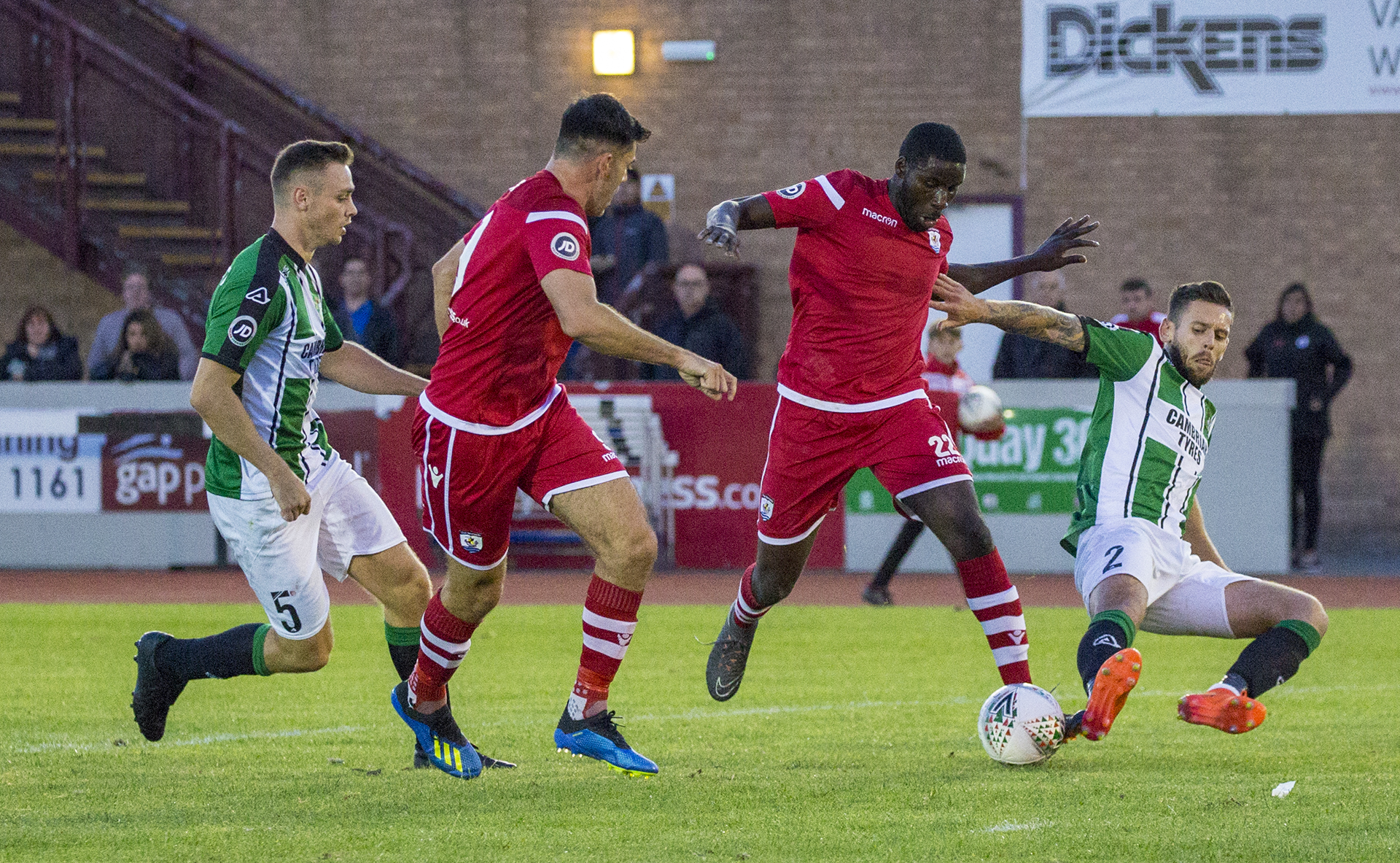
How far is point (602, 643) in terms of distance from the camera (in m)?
5.55

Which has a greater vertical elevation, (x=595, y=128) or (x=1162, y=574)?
(x=595, y=128)

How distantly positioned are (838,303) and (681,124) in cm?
1200

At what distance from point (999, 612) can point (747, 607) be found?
4.26 ft

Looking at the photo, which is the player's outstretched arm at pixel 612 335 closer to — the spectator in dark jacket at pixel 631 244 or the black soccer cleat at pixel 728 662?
the black soccer cleat at pixel 728 662

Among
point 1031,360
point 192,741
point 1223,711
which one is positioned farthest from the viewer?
point 1031,360

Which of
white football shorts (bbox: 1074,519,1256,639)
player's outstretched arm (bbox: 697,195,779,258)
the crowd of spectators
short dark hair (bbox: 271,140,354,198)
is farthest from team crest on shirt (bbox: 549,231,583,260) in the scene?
the crowd of spectators

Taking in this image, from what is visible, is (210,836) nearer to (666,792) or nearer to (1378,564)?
(666,792)

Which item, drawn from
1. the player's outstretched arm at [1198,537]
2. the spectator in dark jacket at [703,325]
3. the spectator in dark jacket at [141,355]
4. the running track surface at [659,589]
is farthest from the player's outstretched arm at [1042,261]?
the spectator in dark jacket at [141,355]

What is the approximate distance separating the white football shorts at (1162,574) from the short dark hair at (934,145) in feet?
4.95

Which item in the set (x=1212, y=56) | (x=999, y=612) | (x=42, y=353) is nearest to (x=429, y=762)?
(x=999, y=612)

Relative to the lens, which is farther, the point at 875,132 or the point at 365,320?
the point at 875,132

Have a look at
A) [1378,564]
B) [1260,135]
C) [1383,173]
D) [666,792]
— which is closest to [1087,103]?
[1260,135]

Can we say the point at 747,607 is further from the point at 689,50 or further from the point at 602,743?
the point at 689,50

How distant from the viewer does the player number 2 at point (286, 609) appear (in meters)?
5.65
